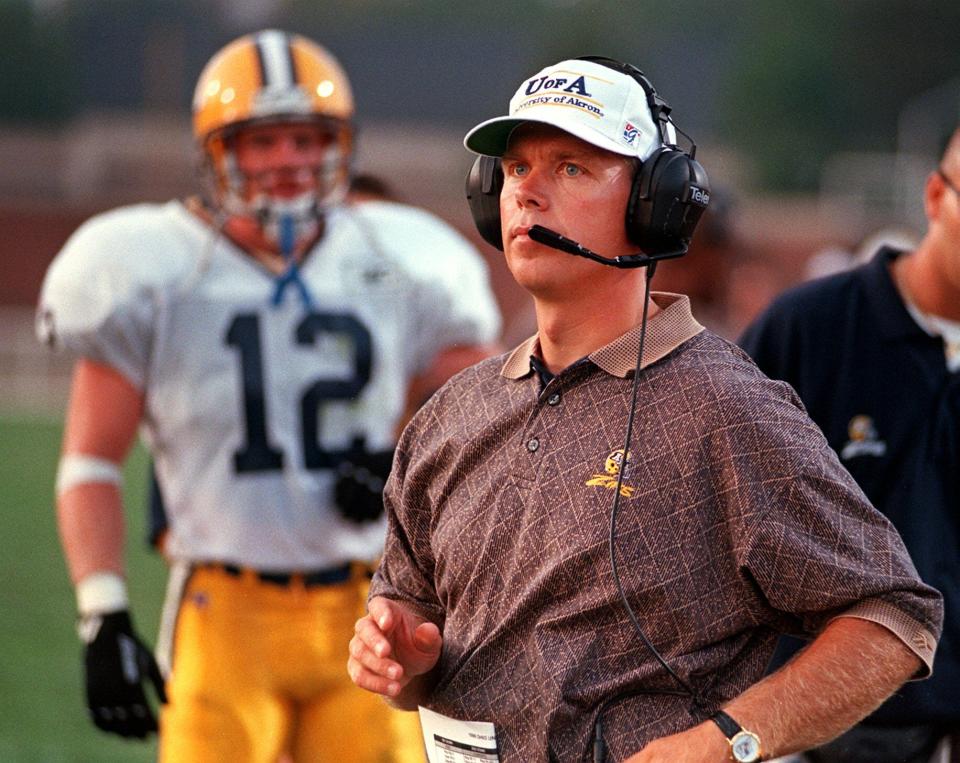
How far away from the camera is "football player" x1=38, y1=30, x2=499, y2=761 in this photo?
3.73m

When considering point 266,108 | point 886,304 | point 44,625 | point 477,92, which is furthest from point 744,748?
point 477,92

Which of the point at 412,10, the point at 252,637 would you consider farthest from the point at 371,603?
the point at 412,10

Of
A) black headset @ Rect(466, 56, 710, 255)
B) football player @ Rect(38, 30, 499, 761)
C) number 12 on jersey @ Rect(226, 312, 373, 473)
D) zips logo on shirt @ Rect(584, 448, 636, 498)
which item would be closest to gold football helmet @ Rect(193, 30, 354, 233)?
football player @ Rect(38, 30, 499, 761)

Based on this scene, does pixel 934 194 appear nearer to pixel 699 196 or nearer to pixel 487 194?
pixel 699 196

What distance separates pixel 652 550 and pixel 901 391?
1204 mm

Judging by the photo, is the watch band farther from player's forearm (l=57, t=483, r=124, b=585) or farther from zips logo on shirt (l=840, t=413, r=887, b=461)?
player's forearm (l=57, t=483, r=124, b=585)

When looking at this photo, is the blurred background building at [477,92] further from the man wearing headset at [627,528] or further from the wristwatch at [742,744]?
the wristwatch at [742,744]

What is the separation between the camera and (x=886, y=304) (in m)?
3.20

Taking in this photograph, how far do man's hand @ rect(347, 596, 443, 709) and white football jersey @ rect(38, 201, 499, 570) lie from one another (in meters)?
1.64

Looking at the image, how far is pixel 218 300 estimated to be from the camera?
3926 millimetres

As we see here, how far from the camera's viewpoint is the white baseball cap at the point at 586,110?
216 cm

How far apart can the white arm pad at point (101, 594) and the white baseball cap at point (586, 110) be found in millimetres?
1861

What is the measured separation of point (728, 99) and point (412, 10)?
12.5 m

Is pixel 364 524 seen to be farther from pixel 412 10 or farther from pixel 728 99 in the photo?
pixel 412 10
